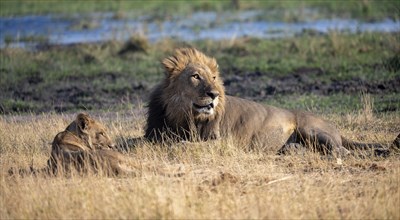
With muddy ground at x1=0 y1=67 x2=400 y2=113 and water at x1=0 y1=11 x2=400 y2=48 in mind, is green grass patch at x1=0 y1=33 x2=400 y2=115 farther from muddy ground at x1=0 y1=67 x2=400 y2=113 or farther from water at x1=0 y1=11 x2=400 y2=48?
water at x1=0 y1=11 x2=400 y2=48

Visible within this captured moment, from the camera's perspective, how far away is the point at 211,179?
7457 millimetres

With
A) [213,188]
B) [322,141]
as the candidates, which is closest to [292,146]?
[322,141]

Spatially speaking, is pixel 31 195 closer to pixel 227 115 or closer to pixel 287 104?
pixel 227 115

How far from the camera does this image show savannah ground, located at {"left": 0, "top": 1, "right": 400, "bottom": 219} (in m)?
6.43

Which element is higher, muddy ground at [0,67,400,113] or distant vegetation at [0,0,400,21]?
muddy ground at [0,67,400,113]

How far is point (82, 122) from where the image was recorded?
8.09m

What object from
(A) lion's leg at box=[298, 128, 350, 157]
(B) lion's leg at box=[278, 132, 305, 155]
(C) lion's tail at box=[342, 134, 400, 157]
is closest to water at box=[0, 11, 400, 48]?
(B) lion's leg at box=[278, 132, 305, 155]

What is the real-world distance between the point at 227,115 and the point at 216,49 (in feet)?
37.8

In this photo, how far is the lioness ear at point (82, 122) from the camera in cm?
806

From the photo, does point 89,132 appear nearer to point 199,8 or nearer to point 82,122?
point 82,122

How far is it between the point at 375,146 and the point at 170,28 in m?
19.7

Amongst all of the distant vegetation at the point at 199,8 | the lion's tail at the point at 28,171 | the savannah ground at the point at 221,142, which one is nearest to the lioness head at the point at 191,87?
the savannah ground at the point at 221,142

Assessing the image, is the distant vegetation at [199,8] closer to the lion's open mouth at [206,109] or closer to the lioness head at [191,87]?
the lioness head at [191,87]

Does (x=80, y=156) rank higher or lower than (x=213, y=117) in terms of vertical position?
higher
